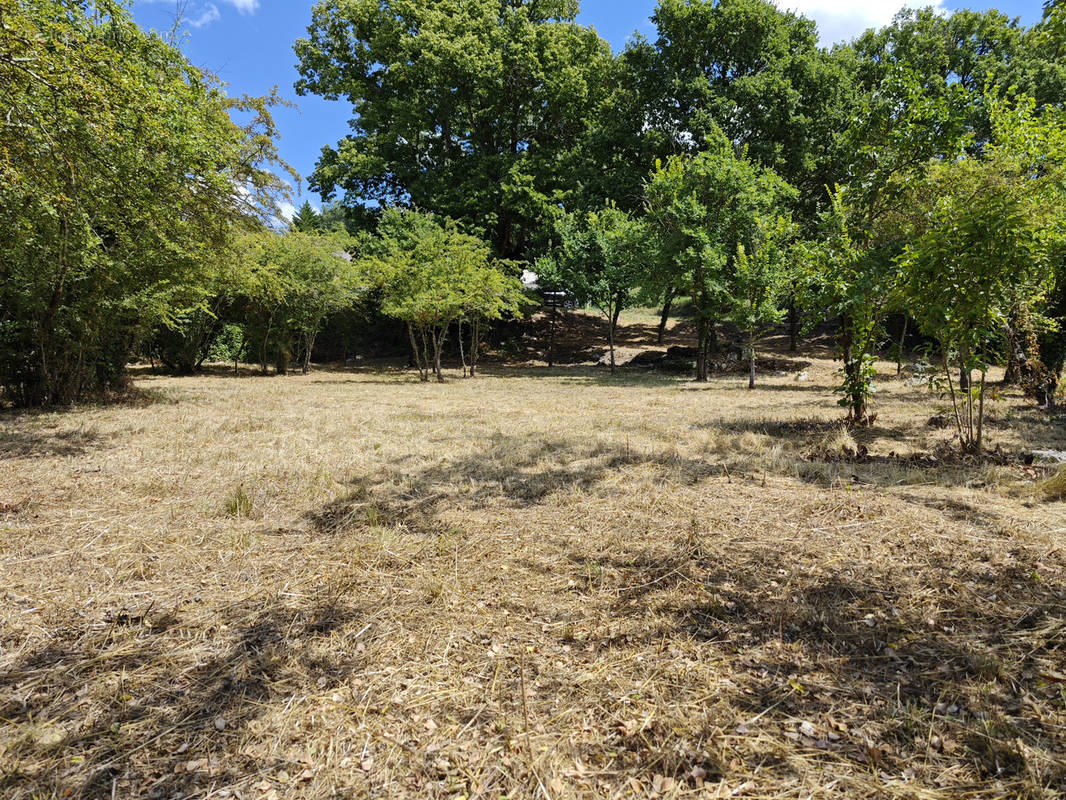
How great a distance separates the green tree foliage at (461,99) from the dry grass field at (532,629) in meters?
23.3

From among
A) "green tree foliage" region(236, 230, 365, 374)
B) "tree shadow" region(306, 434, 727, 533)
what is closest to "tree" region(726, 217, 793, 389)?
"tree shadow" region(306, 434, 727, 533)

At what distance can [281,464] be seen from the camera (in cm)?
653

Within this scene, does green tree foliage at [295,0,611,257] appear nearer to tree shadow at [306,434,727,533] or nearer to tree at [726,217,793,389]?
tree at [726,217,793,389]

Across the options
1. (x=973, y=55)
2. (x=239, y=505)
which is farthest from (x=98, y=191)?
(x=973, y=55)

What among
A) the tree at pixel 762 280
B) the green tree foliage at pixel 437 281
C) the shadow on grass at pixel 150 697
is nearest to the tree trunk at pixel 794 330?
the tree at pixel 762 280

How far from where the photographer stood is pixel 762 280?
15.4 meters

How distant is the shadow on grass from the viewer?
2.08 meters

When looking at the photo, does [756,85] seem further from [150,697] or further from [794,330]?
[150,697]

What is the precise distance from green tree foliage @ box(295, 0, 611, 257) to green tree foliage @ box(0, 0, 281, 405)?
13722 mm

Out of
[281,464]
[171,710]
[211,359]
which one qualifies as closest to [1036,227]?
[171,710]

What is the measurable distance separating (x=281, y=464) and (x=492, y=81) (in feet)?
83.2

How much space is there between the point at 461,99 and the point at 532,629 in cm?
2971

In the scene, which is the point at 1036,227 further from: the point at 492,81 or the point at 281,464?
the point at 492,81

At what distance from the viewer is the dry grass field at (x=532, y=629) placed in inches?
83.7
